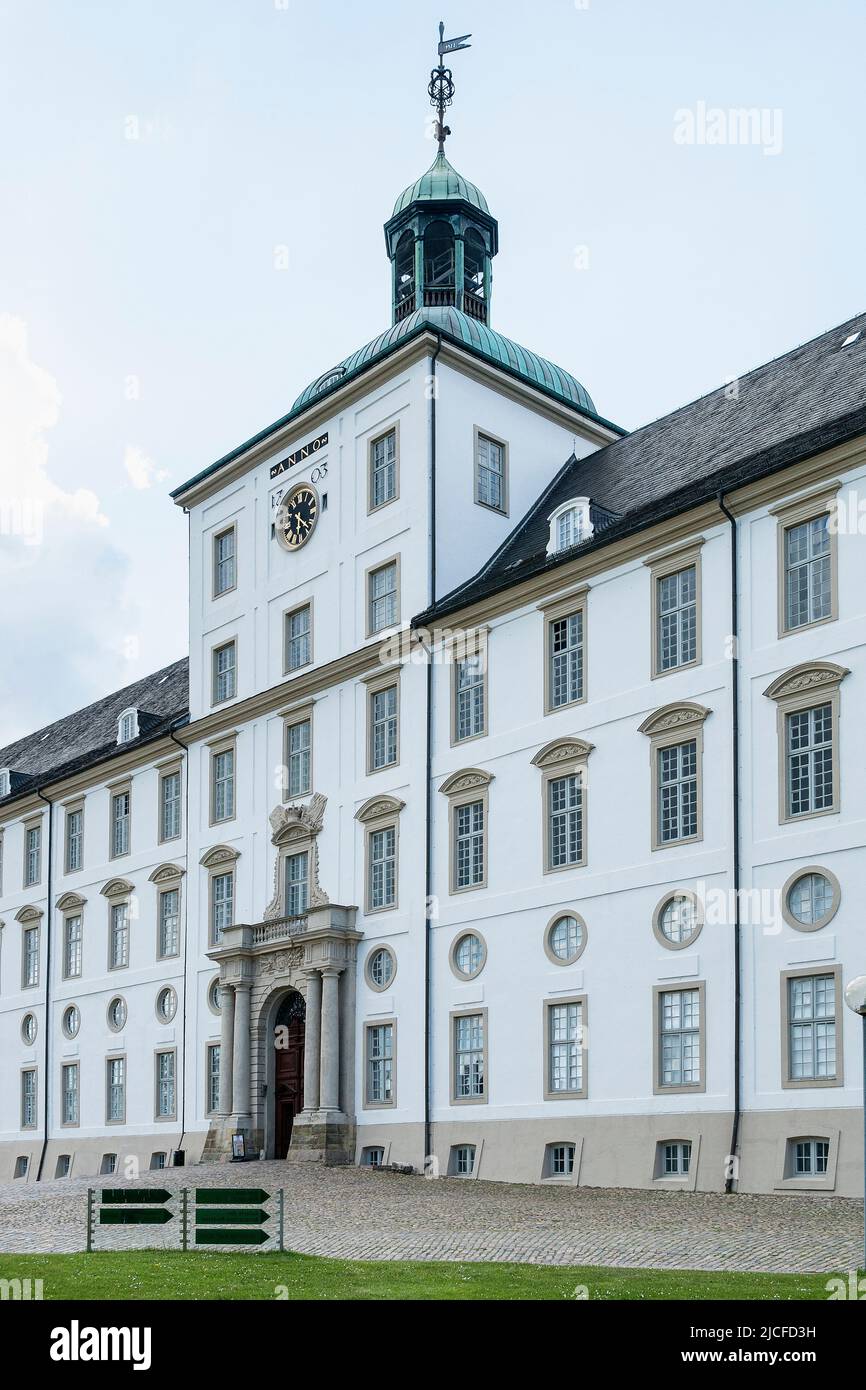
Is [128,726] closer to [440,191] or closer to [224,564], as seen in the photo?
[224,564]

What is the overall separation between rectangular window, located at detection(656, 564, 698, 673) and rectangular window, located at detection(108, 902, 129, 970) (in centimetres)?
2112

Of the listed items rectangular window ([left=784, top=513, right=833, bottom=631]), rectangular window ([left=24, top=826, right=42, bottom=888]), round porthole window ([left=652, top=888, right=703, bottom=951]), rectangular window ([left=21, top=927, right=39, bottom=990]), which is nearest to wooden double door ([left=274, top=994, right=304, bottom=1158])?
round porthole window ([left=652, top=888, right=703, bottom=951])

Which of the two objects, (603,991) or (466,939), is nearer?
(603,991)

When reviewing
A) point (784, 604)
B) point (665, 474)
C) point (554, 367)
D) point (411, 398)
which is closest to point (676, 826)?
point (784, 604)

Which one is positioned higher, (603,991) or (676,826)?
(676,826)

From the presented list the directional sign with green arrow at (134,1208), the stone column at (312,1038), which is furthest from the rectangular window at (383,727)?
the directional sign with green arrow at (134,1208)

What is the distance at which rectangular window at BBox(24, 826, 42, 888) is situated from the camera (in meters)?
51.6

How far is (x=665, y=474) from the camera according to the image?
34.5m

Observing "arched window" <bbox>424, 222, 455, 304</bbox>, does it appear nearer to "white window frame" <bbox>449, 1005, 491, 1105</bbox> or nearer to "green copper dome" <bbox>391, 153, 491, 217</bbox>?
"green copper dome" <bbox>391, 153, 491, 217</bbox>

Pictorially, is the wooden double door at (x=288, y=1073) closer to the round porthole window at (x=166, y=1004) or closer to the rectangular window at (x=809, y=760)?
the round porthole window at (x=166, y=1004)

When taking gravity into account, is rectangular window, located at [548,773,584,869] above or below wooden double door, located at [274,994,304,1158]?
above

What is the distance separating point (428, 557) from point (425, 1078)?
35.7 feet

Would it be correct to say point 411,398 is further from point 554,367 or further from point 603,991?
point 603,991

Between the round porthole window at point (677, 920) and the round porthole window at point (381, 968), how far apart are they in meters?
7.78
